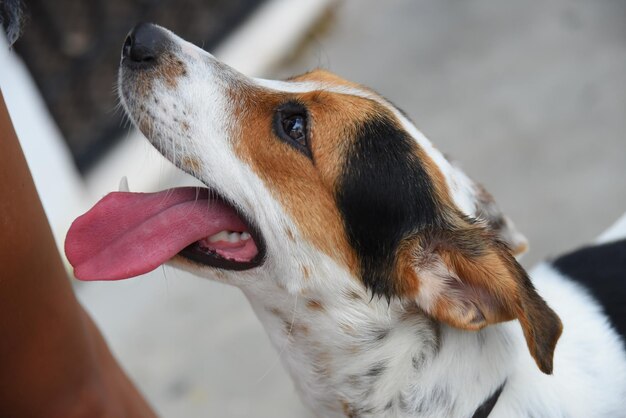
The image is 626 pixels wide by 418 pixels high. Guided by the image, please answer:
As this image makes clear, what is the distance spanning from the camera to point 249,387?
4.09m

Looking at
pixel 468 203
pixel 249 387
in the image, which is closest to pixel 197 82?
pixel 468 203

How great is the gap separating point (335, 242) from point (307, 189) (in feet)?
0.61

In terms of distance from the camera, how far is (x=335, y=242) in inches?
92.5

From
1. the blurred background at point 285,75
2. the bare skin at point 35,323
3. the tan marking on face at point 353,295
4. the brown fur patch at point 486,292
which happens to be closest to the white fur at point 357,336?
the tan marking on face at point 353,295

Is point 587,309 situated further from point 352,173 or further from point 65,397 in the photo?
point 65,397

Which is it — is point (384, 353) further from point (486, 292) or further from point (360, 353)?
point (486, 292)

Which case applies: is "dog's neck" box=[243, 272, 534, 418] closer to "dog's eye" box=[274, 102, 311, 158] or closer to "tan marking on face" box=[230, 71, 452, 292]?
"tan marking on face" box=[230, 71, 452, 292]

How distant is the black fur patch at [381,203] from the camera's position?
2314 mm

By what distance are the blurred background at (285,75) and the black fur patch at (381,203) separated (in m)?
1.76

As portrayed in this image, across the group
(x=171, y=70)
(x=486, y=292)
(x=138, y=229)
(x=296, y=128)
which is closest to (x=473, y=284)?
(x=486, y=292)

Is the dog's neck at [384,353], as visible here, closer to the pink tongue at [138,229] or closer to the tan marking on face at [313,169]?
the tan marking on face at [313,169]

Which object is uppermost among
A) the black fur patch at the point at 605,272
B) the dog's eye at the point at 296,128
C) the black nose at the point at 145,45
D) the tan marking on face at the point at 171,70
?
the black nose at the point at 145,45

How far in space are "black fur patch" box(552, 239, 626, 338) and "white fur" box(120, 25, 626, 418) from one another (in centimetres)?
17

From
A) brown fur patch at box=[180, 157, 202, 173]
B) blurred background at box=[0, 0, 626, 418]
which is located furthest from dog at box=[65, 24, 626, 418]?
blurred background at box=[0, 0, 626, 418]
